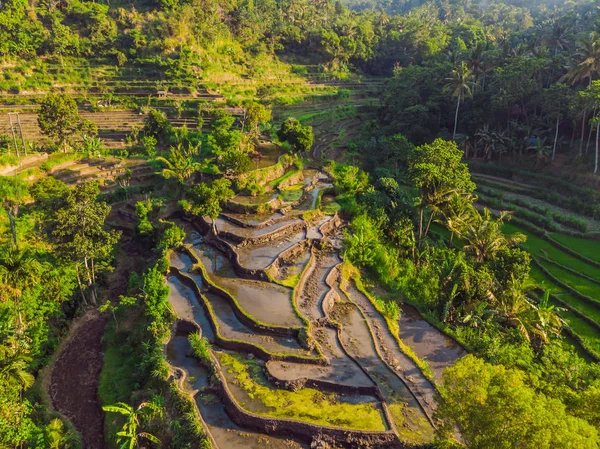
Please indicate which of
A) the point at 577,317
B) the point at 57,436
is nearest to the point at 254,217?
the point at 57,436

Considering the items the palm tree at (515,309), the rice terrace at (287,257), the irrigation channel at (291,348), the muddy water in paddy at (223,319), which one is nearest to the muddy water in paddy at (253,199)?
the rice terrace at (287,257)

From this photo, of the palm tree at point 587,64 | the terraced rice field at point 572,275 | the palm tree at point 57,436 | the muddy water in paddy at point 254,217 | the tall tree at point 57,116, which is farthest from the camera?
the palm tree at point 587,64

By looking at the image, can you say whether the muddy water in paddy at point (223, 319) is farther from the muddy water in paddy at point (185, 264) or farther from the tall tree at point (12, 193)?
the tall tree at point (12, 193)

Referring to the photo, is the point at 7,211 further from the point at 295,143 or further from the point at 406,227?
the point at 406,227

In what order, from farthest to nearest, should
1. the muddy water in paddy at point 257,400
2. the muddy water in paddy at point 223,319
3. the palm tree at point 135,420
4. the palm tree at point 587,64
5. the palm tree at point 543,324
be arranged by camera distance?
the palm tree at point 587,64 < the palm tree at point 543,324 < the muddy water in paddy at point 223,319 < the muddy water in paddy at point 257,400 < the palm tree at point 135,420

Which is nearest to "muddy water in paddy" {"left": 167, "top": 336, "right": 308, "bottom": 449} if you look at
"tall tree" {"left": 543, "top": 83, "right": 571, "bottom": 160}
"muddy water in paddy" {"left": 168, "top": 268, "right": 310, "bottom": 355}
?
"muddy water in paddy" {"left": 168, "top": 268, "right": 310, "bottom": 355}

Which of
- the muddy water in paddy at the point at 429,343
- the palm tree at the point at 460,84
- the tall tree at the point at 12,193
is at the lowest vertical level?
the muddy water in paddy at the point at 429,343

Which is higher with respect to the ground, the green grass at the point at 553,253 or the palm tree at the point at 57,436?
the green grass at the point at 553,253

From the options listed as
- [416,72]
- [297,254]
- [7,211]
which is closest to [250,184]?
[297,254]

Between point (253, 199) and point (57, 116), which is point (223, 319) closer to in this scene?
point (253, 199)
